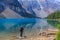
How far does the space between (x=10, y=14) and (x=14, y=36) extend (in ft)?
2.16

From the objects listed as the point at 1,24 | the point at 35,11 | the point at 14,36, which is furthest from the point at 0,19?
the point at 35,11

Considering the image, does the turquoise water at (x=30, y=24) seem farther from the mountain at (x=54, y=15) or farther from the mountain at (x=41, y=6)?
the mountain at (x=41, y=6)

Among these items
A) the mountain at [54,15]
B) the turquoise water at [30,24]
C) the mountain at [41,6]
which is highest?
the mountain at [41,6]

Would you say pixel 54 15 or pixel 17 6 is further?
pixel 17 6

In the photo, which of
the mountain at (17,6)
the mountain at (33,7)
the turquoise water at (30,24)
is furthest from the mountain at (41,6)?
the turquoise water at (30,24)

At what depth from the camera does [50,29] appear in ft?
17.6

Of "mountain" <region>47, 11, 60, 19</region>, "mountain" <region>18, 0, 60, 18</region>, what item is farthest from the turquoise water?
"mountain" <region>18, 0, 60, 18</region>

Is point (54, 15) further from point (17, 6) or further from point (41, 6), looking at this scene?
point (17, 6)

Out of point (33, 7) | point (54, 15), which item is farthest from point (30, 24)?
point (54, 15)

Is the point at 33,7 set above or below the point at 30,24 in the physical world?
above

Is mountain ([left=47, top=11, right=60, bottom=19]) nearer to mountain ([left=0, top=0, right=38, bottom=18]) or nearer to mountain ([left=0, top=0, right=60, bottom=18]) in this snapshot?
mountain ([left=0, top=0, right=60, bottom=18])

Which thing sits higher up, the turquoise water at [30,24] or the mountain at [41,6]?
the mountain at [41,6]

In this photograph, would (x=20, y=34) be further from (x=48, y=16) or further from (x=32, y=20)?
(x=48, y=16)

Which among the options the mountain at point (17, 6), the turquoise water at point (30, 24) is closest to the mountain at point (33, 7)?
the mountain at point (17, 6)
